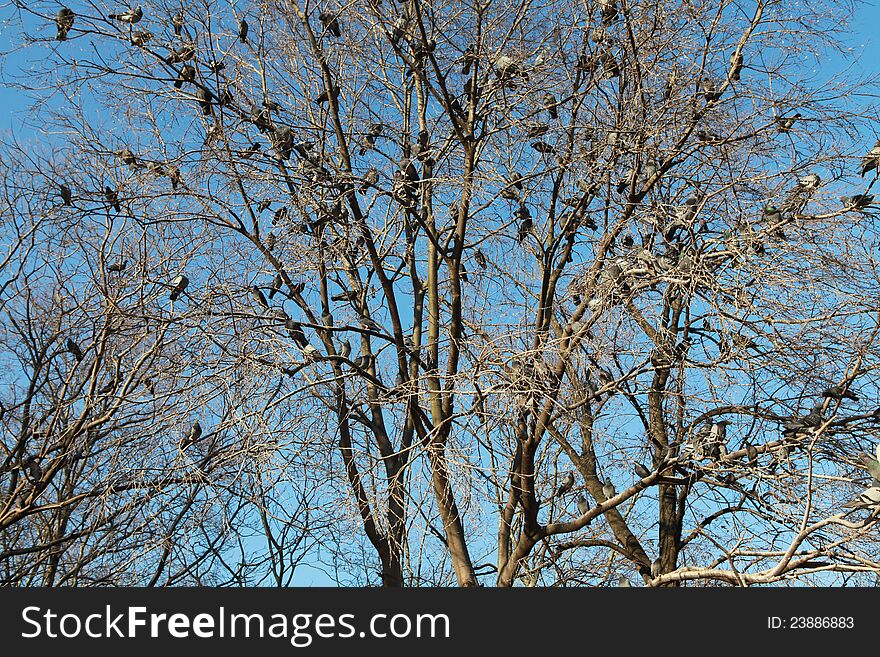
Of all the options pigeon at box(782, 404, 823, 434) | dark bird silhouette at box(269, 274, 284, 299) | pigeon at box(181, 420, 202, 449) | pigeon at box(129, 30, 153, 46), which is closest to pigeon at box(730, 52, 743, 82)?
pigeon at box(782, 404, 823, 434)

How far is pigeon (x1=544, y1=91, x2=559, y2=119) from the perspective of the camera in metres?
6.34

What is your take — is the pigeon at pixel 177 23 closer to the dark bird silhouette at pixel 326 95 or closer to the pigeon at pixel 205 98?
the pigeon at pixel 205 98

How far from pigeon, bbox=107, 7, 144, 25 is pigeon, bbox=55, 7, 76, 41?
0.87 feet

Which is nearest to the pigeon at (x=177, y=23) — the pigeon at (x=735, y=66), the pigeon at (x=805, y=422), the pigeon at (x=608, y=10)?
the pigeon at (x=608, y=10)

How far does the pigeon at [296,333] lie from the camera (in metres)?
6.19

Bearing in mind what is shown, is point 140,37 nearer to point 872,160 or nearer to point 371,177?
point 371,177

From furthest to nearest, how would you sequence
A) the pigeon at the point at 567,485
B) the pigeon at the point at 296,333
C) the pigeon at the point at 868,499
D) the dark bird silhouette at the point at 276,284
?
the pigeon at the point at 567,485
the dark bird silhouette at the point at 276,284
the pigeon at the point at 296,333
the pigeon at the point at 868,499

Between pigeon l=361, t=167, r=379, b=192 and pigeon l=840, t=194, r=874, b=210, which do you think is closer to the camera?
pigeon l=840, t=194, r=874, b=210

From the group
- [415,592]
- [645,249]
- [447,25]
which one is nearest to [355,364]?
[415,592]

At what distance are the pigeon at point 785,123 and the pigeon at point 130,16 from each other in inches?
189

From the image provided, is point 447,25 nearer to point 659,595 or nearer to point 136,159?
point 136,159

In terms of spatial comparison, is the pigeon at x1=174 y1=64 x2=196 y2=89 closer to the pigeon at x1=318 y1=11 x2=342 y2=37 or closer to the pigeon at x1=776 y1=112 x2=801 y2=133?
the pigeon at x1=318 y1=11 x2=342 y2=37

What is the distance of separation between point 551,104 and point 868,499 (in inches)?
134

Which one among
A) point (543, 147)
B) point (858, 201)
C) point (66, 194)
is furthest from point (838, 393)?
point (66, 194)
